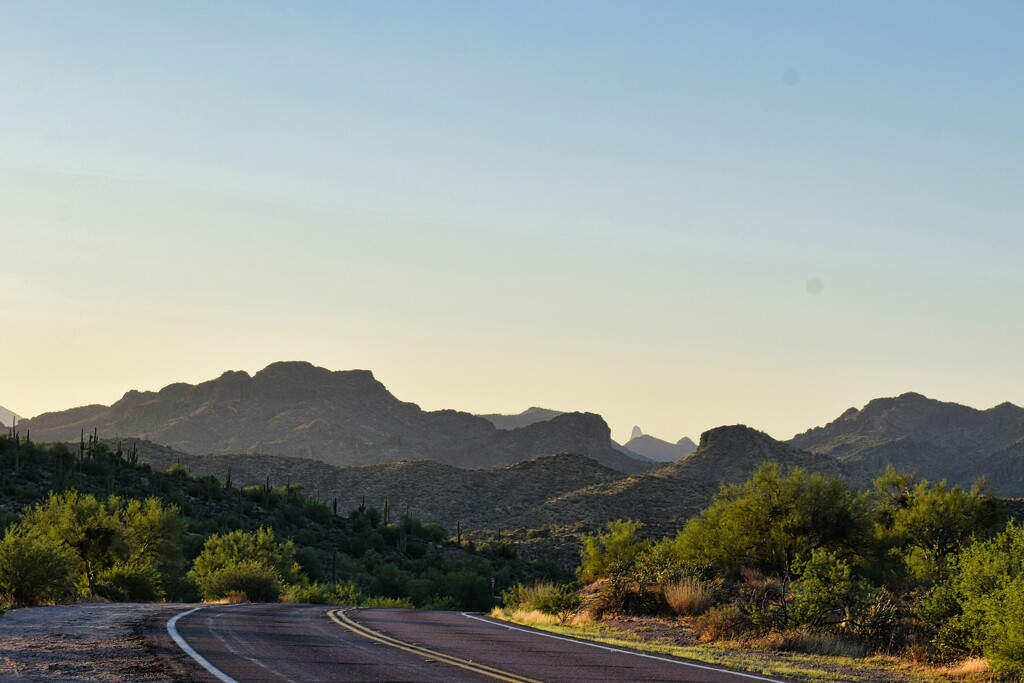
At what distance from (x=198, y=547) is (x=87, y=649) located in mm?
44117

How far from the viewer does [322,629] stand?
20.6m

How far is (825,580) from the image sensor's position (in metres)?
21.0

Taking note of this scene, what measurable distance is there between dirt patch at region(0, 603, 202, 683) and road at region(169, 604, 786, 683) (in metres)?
0.52

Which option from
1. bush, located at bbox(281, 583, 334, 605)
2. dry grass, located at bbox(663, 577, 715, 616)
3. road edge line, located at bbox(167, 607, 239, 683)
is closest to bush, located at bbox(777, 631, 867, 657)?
dry grass, located at bbox(663, 577, 715, 616)

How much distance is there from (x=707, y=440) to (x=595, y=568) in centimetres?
11559

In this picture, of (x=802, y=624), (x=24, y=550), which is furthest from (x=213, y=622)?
(x=802, y=624)

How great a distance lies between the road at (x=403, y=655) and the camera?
43.2ft

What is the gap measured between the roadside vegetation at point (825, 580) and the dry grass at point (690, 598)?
3 cm

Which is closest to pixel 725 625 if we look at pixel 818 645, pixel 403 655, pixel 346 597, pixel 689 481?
pixel 818 645

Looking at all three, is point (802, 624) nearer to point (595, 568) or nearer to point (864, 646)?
point (864, 646)

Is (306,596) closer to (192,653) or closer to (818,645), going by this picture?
(818,645)

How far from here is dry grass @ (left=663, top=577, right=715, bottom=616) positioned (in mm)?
24453

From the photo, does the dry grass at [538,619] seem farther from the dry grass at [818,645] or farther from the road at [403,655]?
the dry grass at [818,645]

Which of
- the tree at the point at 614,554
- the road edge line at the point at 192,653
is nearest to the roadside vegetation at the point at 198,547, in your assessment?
the road edge line at the point at 192,653
